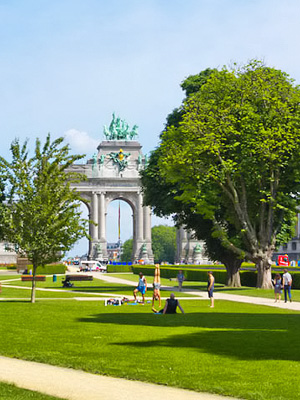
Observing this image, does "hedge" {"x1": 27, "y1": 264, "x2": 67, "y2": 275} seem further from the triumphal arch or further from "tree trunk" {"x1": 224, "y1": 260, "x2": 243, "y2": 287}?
the triumphal arch

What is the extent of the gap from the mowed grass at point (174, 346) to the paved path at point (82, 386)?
482 millimetres

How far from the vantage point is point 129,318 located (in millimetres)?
24703

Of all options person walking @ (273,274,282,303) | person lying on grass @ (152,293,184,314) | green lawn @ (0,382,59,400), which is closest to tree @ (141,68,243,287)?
person walking @ (273,274,282,303)

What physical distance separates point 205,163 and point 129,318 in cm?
2243

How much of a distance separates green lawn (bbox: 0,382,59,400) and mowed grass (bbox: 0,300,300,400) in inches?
90.9

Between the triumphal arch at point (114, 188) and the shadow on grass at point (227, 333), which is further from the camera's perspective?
the triumphal arch at point (114, 188)

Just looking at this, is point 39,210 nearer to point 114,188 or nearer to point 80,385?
point 80,385

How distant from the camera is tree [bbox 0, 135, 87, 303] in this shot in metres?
32.7

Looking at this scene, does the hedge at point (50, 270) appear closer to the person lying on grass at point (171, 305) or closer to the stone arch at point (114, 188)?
the stone arch at point (114, 188)

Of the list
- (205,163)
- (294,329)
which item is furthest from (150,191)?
(294,329)

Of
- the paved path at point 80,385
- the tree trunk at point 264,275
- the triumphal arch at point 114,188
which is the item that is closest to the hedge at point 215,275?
the tree trunk at point 264,275

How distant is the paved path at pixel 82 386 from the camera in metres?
10.9

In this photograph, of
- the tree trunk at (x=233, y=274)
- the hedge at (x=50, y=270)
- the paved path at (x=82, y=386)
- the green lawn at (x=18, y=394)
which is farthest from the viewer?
the hedge at (x=50, y=270)

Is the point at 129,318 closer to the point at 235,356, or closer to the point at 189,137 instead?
the point at 235,356
